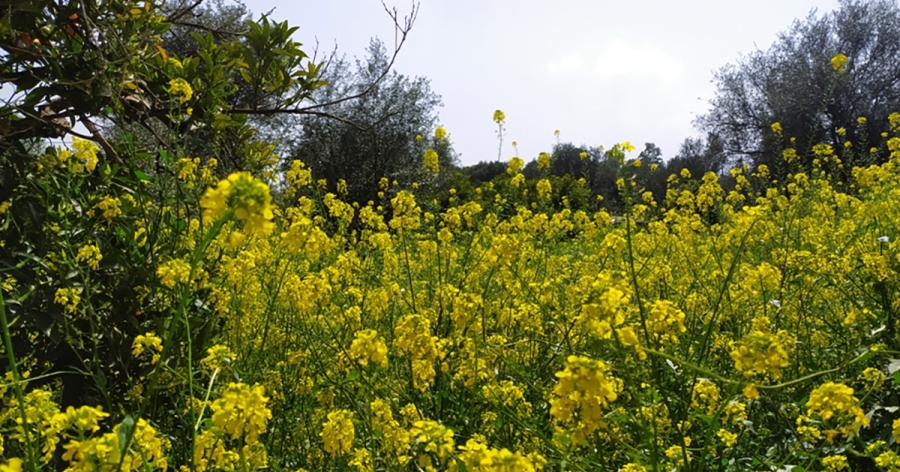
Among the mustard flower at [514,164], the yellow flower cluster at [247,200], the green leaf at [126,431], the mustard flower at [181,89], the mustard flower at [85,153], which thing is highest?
the mustard flower at [514,164]

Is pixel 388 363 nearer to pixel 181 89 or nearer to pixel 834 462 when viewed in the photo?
pixel 181 89

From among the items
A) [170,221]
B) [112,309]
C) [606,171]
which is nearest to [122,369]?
[112,309]

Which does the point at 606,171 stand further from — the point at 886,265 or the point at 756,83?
the point at 886,265

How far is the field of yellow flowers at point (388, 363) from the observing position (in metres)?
1.50

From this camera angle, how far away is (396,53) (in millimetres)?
2613

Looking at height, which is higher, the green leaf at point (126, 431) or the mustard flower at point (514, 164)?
the mustard flower at point (514, 164)

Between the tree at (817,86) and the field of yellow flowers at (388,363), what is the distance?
13.5 meters

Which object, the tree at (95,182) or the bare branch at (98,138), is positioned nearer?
the tree at (95,182)

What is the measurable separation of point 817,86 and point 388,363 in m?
16.0

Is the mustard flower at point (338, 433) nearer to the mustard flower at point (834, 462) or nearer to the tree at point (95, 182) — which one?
the tree at point (95, 182)

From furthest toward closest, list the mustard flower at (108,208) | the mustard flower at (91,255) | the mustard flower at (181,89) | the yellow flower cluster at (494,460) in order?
1. the mustard flower at (181,89)
2. the mustard flower at (108,208)
3. the mustard flower at (91,255)
4. the yellow flower cluster at (494,460)

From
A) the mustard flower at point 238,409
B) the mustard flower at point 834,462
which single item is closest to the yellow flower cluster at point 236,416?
the mustard flower at point 238,409

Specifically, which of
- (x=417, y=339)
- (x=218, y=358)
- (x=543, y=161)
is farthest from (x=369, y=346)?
(x=543, y=161)

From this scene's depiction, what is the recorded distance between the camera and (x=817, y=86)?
15.2m
